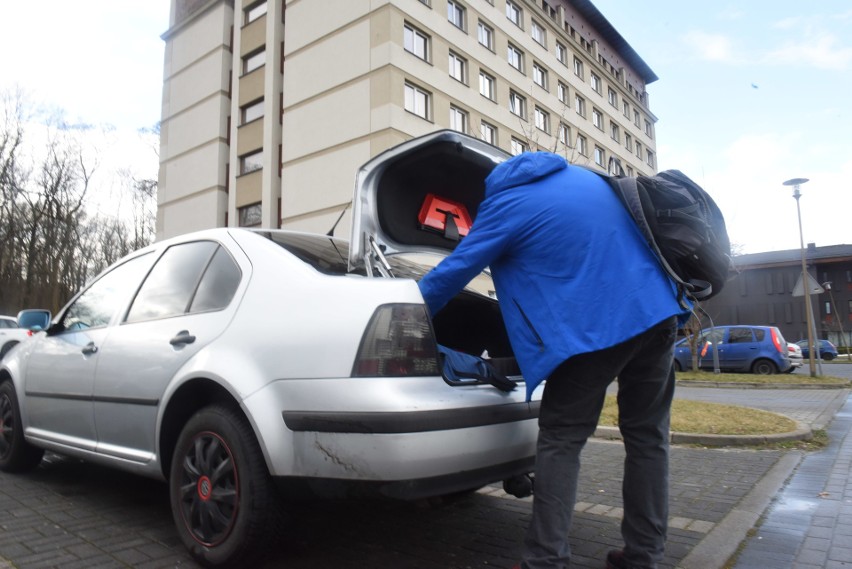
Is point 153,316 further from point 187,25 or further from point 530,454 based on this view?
point 187,25

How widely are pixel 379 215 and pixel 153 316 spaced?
1.32 m

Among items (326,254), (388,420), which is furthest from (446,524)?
(326,254)

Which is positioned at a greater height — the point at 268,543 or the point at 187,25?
the point at 187,25

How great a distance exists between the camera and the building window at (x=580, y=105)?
127 ft

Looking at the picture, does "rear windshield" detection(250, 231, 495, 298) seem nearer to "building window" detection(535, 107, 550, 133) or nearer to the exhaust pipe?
the exhaust pipe

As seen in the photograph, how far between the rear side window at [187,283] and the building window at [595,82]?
41.8m

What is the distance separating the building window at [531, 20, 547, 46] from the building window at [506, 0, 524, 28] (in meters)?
1.41

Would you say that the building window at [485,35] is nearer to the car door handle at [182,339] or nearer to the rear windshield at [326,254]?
the rear windshield at [326,254]

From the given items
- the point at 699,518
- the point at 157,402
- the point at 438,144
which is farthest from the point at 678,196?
the point at 157,402

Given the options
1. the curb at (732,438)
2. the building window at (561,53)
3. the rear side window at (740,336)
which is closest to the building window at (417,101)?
the rear side window at (740,336)

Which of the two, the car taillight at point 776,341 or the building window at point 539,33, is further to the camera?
the building window at point 539,33

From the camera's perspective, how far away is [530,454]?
2738mm

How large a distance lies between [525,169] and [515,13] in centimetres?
3422

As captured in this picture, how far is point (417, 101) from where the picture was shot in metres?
25.0
